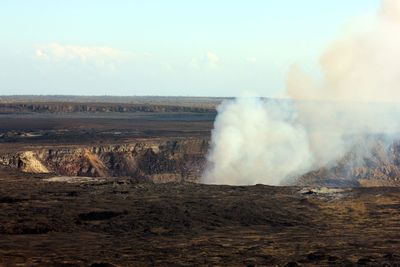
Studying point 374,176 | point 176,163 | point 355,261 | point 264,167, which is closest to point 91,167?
point 176,163

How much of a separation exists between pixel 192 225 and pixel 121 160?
3824 cm

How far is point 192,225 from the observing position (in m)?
38.4

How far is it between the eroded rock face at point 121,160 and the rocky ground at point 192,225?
1589 centimetres

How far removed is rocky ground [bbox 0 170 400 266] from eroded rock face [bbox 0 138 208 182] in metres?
15.9

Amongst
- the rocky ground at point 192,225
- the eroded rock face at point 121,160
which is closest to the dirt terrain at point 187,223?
the rocky ground at point 192,225

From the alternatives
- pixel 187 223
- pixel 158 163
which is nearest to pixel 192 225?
pixel 187 223

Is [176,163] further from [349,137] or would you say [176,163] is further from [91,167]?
[349,137]

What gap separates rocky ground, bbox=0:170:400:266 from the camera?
3073 centimetres

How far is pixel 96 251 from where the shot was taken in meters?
31.8

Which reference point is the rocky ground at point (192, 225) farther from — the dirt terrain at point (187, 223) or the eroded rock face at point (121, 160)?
the eroded rock face at point (121, 160)

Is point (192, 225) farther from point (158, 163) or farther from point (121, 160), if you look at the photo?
point (121, 160)

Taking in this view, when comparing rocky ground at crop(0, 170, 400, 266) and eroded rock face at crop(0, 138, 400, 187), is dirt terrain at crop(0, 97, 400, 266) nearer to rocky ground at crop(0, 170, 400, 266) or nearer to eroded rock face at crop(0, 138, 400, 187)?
rocky ground at crop(0, 170, 400, 266)

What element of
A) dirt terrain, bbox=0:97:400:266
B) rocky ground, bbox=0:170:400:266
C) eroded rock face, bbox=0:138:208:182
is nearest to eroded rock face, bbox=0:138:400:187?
eroded rock face, bbox=0:138:208:182

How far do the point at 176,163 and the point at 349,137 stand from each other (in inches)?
926
